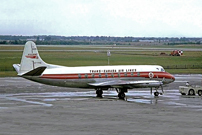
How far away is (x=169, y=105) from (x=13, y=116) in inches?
621

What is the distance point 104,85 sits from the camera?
53938 mm

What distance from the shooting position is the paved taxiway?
108 feet

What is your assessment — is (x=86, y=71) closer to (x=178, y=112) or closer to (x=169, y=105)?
(x=169, y=105)

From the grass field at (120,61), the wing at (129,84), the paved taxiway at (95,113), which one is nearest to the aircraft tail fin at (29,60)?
the paved taxiway at (95,113)

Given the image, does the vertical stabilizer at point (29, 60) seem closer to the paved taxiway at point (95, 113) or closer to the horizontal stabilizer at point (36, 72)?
the horizontal stabilizer at point (36, 72)

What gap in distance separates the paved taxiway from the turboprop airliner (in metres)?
1.56

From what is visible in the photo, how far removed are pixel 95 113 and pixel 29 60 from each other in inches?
613

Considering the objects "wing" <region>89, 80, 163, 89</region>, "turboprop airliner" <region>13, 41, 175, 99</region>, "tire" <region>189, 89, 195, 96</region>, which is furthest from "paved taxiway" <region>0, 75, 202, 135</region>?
"tire" <region>189, 89, 195, 96</region>

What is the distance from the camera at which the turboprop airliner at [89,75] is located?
53000 mm

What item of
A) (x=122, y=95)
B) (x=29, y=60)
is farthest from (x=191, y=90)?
(x=29, y=60)

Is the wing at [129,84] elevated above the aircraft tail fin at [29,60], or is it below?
below

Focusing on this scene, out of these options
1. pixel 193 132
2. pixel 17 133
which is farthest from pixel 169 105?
pixel 17 133

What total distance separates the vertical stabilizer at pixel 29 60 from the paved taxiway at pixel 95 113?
324 centimetres

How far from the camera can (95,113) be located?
40.9 m
